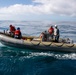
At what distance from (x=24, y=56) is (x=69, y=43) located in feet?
15.0

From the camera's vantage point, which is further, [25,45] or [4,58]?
[25,45]

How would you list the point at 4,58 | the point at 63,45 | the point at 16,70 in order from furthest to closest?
1. the point at 63,45
2. the point at 4,58
3. the point at 16,70

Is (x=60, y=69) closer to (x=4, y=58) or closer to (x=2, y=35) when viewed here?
(x=4, y=58)

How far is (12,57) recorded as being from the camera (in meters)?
17.4

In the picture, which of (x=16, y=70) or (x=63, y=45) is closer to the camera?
(x=16, y=70)

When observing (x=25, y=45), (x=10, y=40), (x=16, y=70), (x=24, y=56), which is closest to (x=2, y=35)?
(x=10, y=40)

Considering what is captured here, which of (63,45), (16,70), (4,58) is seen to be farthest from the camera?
(63,45)

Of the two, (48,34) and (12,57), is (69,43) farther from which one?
(12,57)

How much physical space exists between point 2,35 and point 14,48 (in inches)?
64.7

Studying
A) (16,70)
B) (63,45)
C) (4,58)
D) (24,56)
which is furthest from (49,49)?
(16,70)

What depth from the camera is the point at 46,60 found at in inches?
671

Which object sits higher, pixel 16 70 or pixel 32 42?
pixel 32 42

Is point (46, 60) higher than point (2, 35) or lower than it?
lower

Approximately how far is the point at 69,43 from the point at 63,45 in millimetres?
994
